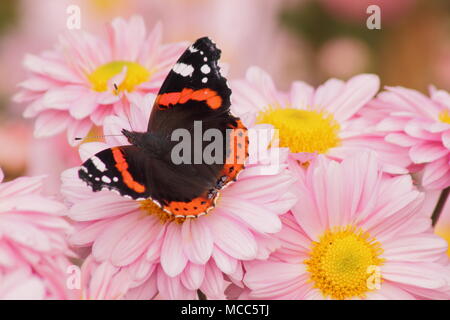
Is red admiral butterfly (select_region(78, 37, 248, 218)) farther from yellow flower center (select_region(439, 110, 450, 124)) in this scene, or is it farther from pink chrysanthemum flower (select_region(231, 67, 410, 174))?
yellow flower center (select_region(439, 110, 450, 124))

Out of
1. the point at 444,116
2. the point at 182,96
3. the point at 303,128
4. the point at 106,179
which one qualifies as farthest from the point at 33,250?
the point at 444,116

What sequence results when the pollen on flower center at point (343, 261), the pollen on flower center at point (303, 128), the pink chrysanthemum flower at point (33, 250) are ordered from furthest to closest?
the pollen on flower center at point (303, 128)
the pollen on flower center at point (343, 261)
the pink chrysanthemum flower at point (33, 250)

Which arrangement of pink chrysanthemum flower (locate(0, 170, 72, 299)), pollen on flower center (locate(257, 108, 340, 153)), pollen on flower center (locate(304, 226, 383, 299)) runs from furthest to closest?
pollen on flower center (locate(257, 108, 340, 153)) < pollen on flower center (locate(304, 226, 383, 299)) < pink chrysanthemum flower (locate(0, 170, 72, 299))

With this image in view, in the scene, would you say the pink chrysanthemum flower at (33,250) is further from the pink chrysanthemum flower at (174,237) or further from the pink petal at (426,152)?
the pink petal at (426,152)

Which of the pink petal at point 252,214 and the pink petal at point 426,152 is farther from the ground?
the pink petal at point 426,152

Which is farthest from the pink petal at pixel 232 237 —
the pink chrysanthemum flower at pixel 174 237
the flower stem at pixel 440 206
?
the flower stem at pixel 440 206

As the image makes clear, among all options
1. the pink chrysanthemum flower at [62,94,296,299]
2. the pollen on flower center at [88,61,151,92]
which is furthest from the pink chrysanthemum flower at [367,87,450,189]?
the pollen on flower center at [88,61,151,92]
